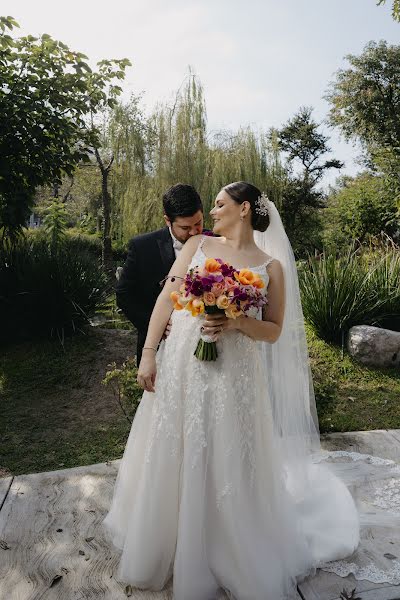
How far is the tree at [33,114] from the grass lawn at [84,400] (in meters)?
1.92

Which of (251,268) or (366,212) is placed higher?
(366,212)

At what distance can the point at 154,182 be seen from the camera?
16.4 meters

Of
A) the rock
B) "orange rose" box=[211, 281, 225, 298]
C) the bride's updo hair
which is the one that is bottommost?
the rock

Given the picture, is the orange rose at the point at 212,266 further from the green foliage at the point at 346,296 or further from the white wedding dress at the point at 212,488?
the green foliage at the point at 346,296

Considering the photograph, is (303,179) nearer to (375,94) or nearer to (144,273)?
(375,94)

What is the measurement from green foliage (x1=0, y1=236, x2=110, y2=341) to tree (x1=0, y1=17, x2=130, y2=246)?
40.3 inches

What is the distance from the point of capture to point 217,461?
2.57 metres

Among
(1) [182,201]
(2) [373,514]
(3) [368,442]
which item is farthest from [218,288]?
(3) [368,442]

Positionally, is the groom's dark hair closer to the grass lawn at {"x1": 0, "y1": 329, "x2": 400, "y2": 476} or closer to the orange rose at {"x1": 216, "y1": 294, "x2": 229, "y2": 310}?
the orange rose at {"x1": 216, "y1": 294, "x2": 229, "y2": 310}

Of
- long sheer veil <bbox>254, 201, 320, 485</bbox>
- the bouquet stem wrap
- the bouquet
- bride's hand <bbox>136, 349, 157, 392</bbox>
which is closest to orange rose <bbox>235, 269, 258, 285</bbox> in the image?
the bouquet

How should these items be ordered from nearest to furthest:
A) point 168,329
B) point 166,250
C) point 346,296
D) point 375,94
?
1. point 168,329
2. point 166,250
3. point 346,296
4. point 375,94

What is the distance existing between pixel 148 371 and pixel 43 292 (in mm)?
5509

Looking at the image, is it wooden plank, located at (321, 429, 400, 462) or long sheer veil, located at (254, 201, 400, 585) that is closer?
long sheer veil, located at (254, 201, 400, 585)

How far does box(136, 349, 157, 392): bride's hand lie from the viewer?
9.04 ft
